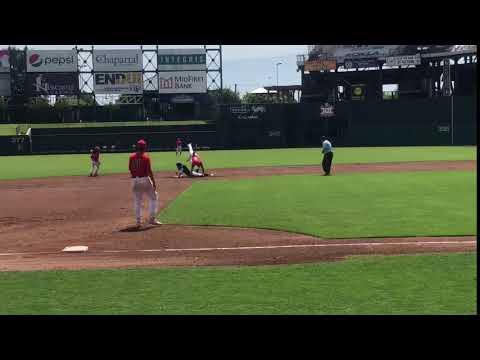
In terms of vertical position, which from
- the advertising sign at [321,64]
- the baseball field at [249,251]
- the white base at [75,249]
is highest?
the advertising sign at [321,64]

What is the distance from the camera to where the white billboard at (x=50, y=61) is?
7331cm

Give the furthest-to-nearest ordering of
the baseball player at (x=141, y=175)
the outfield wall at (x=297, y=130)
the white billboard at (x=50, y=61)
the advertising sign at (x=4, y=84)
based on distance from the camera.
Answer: the advertising sign at (x=4, y=84) < the white billboard at (x=50, y=61) < the outfield wall at (x=297, y=130) < the baseball player at (x=141, y=175)

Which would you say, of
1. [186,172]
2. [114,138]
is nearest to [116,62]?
[114,138]

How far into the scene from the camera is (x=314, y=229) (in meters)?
12.9

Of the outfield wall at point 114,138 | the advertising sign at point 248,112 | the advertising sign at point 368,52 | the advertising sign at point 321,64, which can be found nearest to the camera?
the outfield wall at point 114,138

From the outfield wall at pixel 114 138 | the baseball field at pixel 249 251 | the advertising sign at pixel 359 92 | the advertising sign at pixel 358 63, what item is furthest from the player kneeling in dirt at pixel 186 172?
the advertising sign at pixel 358 63

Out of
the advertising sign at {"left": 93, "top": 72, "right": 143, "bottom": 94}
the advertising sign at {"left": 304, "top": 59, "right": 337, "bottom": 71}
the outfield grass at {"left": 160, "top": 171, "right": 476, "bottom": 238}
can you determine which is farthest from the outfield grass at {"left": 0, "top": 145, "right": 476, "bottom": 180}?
the advertising sign at {"left": 93, "top": 72, "right": 143, "bottom": 94}

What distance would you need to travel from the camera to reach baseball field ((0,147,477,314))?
22.6 ft

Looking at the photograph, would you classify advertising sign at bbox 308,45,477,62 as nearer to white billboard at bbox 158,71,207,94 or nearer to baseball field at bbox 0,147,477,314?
white billboard at bbox 158,71,207,94

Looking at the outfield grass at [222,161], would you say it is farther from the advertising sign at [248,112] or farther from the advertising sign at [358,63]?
the advertising sign at [358,63]

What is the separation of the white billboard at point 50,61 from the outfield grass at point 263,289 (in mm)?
69203

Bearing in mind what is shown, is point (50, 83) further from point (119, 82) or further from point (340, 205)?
point (340, 205)
